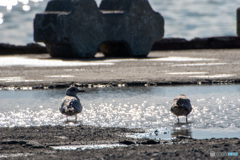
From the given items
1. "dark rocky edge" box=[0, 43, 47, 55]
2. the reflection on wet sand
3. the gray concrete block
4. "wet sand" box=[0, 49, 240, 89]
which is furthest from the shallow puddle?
"dark rocky edge" box=[0, 43, 47, 55]

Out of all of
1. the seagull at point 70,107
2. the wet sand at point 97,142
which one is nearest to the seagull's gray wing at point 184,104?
the wet sand at point 97,142

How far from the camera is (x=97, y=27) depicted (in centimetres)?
1580

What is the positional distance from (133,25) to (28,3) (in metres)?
47.0

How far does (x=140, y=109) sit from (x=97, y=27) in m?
8.27

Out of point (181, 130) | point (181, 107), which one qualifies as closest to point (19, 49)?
point (181, 107)

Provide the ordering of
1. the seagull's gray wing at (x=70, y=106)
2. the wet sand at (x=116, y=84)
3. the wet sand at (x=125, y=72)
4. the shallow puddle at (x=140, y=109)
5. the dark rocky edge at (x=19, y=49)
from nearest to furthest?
the wet sand at (x=116, y=84) < the shallow puddle at (x=140, y=109) < the seagull's gray wing at (x=70, y=106) < the wet sand at (x=125, y=72) < the dark rocky edge at (x=19, y=49)

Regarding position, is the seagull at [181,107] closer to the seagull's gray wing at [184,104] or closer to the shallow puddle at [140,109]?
the seagull's gray wing at [184,104]

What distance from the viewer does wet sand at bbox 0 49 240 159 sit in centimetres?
486

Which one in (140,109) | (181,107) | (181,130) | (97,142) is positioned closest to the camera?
(97,142)

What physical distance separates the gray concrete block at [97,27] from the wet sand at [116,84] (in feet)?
2.79

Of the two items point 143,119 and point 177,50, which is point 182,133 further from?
point 177,50

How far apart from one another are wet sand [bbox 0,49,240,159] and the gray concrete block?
85cm

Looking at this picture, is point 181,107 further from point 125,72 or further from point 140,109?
point 125,72

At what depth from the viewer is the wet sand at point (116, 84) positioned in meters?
4.86
